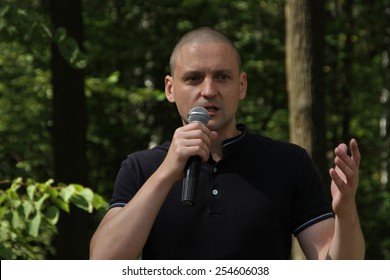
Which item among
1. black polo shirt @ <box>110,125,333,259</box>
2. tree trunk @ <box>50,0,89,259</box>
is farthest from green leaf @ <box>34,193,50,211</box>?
tree trunk @ <box>50,0,89,259</box>

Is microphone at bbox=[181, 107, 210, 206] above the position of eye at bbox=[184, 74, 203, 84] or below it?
below

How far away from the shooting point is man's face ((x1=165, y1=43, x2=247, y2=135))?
349 cm

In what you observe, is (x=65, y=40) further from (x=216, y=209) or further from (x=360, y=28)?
(x=360, y=28)

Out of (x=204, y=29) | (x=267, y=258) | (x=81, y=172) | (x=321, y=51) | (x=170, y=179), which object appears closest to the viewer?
(x=170, y=179)

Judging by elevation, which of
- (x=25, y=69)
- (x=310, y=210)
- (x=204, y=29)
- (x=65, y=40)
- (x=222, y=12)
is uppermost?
(x=222, y=12)

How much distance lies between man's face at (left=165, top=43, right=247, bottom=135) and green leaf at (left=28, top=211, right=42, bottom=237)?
2.69m

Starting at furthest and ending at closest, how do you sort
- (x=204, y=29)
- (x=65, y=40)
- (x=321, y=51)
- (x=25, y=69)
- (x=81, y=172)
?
(x=25, y=69) → (x=81, y=172) → (x=321, y=51) → (x=65, y=40) → (x=204, y=29)

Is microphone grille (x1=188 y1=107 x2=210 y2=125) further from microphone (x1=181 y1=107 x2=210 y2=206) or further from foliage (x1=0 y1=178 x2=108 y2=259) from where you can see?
foliage (x1=0 y1=178 x2=108 y2=259)

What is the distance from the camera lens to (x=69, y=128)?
37.7ft

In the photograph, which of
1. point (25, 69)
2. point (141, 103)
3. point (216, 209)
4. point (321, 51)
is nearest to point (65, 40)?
point (321, 51)

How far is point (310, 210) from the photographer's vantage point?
355cm

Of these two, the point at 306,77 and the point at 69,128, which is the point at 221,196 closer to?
the point at 306,77

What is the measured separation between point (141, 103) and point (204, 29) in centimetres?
1217

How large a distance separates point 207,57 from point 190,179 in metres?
0.53
